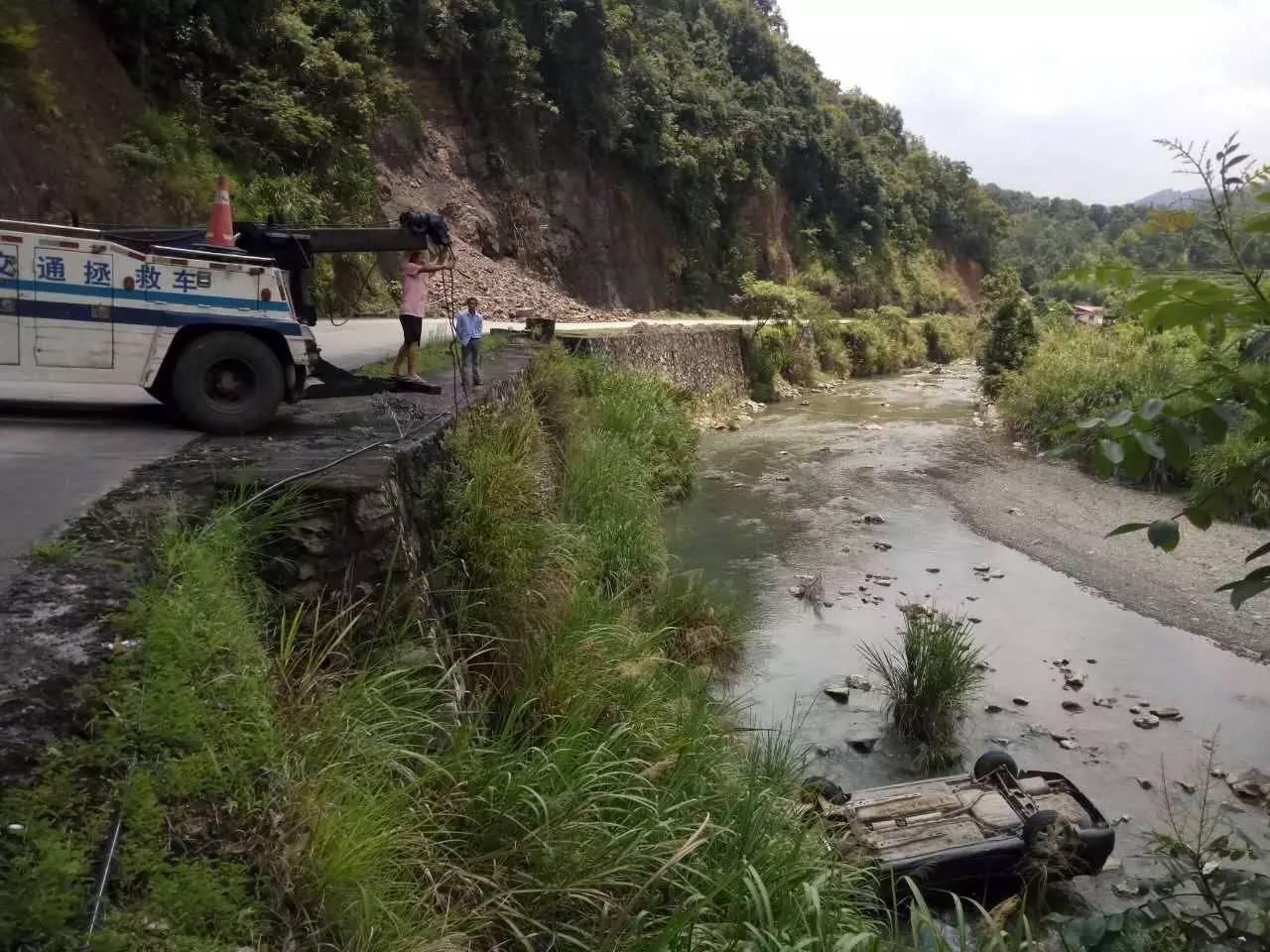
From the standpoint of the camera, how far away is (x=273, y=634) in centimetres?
426

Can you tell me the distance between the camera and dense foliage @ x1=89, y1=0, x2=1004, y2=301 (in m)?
18.8

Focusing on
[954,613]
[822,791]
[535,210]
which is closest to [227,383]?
[822,791]

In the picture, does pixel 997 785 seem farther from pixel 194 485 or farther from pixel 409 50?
pixel 409 50

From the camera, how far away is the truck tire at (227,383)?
21.3ft

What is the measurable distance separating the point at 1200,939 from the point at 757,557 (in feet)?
36.1

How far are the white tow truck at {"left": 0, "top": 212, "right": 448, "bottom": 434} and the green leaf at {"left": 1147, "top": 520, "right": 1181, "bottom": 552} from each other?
5.98 meters

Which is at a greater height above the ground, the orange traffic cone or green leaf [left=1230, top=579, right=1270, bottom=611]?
the orange traffic cone

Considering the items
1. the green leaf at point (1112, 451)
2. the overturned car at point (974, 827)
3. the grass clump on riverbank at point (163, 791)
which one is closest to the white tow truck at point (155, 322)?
the grass clump on riverbank at point (163, 791)

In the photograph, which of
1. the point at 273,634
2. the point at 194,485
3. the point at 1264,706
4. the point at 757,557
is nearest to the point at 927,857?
the point at 273,634

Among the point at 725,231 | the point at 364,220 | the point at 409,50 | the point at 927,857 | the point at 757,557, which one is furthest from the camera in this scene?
the point at 725,231

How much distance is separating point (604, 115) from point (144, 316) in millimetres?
27868

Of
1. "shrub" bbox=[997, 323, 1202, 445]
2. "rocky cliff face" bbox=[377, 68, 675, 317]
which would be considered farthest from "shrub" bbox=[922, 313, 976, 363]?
"shrub" bbox=[997, 323, 1202, 445]

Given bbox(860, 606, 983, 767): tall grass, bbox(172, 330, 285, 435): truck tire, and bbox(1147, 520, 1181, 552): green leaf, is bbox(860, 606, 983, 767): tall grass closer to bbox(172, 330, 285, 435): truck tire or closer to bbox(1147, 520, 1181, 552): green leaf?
bbox(172, 330, 285, 435): truck tire

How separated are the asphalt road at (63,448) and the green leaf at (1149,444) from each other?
4.02 meters
